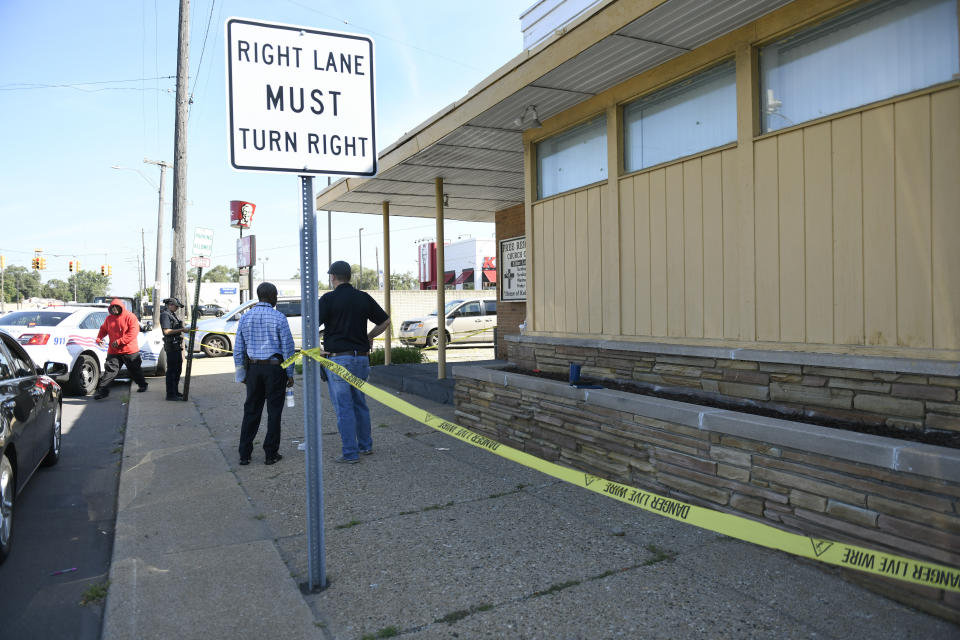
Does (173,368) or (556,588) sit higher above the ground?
(173,368)

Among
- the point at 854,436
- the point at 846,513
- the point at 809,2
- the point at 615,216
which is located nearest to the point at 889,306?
the point at 854,436

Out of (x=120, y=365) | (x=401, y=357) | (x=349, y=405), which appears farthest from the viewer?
(x=401, y=357)

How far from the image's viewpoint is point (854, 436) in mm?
3377

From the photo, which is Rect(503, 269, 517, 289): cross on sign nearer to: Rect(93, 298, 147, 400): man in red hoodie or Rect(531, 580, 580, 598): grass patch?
Rect(93, 298, 147, 400): man in red hoodie

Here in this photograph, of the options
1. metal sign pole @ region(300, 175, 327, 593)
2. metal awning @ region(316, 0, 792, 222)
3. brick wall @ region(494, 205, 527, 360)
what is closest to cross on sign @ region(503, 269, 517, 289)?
brick wall @ region(494, 205, 527, 360)

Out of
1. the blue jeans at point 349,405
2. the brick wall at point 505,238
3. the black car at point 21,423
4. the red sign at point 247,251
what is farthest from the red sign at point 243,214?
the blue jeans at point 349,405

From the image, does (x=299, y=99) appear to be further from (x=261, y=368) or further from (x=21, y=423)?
(x=21, y=423)

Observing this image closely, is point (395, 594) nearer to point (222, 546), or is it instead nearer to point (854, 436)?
point (222, 546)

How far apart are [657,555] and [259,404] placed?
13.1 feet

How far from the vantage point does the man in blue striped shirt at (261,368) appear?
6.11 m

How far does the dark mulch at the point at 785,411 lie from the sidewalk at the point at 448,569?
849 millimetres

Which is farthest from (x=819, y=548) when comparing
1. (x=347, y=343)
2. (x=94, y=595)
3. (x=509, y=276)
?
(x=509, y=276)

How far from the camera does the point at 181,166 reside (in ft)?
53.3

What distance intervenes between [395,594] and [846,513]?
7.81ft
